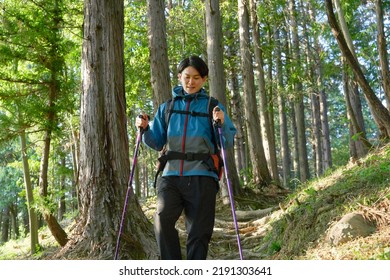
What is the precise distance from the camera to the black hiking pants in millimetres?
3637

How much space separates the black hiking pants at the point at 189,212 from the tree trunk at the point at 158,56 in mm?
5215

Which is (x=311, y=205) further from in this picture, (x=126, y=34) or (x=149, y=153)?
(x=149, y=153)

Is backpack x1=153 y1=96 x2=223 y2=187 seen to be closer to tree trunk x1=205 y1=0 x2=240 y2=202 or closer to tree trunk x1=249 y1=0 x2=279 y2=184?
tree trunk x1=205 y1=0 x2=240 y2=202

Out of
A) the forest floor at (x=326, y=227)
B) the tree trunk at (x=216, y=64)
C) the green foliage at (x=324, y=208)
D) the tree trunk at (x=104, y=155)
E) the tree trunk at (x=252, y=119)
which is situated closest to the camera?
the forest floor at (x=326, y=227)

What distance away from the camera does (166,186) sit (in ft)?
12.2

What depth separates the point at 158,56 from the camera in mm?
8836

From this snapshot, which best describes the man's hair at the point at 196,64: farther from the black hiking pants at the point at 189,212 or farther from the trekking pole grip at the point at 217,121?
the black hiking pants at the point at 189,212

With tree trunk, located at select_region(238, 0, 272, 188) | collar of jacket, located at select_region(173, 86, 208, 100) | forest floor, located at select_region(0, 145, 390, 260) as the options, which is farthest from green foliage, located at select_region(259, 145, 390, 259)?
tree trunk, located at select_region(238, 0, 272, 188)

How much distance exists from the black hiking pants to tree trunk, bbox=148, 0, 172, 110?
5.21m

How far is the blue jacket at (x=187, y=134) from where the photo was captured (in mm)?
3701

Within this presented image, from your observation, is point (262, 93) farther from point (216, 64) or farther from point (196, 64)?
point (196, 64)

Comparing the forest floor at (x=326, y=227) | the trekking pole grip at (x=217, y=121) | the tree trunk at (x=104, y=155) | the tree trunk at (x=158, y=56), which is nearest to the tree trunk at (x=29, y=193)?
the tree trunk at (x=158, y=56)

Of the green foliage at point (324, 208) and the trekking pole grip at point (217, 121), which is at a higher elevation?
the trekking pole grip at point (217, 121)

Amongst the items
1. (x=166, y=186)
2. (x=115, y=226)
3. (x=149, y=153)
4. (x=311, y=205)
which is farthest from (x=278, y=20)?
(x=149, y=153)
